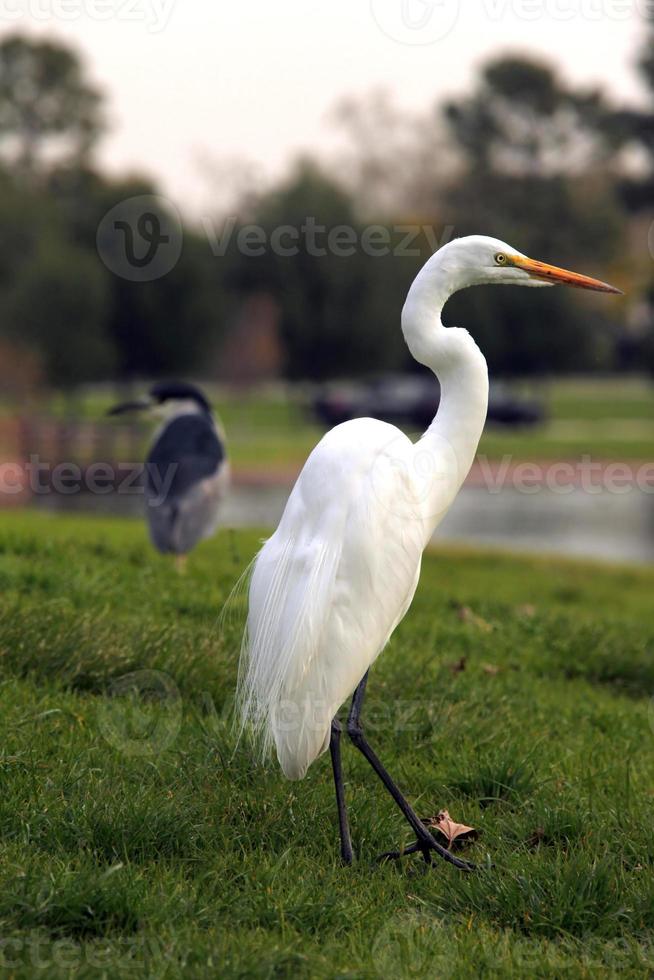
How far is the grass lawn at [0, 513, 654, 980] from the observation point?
3125mm

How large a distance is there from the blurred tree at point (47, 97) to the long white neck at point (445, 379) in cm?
4066

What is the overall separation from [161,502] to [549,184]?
1681 inches

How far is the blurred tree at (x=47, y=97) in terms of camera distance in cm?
4231

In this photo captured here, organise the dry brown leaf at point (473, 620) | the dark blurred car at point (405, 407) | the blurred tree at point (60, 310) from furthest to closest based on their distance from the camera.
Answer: the dark blurred car at point (405, 407)
the blurred tree at point (60, 310)
the dry brown leaf at point (473, 620)

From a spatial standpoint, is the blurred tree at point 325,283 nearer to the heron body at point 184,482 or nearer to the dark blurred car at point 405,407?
the dark blurred car at point 405,407

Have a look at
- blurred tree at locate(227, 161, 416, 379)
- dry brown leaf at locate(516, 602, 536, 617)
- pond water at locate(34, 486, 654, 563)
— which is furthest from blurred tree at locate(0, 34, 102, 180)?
dry brown leaf at locate(516, 602, 536, 617)

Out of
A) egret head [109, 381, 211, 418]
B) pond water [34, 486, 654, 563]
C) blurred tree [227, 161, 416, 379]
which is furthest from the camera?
blurred tree [227, 161, 416, 379]

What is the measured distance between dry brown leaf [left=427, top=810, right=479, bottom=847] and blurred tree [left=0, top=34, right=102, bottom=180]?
41317 mm

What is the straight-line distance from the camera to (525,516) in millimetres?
18906

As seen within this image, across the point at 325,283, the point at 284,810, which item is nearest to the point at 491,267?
the point at 284,810

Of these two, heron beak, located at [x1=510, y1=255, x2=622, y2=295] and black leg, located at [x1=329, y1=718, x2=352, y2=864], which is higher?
heron beak, located at [x1=510, y1=255, x2=622, y2=295]

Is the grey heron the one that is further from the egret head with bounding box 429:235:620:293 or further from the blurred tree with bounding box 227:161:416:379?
the blurred tree with bounding box 227:161:416:379

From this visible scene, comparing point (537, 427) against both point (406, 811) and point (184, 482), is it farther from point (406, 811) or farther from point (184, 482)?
point (406, 811)

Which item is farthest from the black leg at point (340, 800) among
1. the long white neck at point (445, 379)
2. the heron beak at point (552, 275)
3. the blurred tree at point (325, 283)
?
the blurred tree at point (325, 283)
